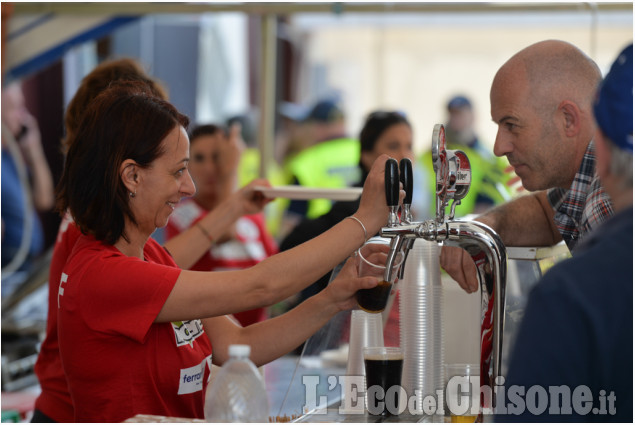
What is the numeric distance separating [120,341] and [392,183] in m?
0.57

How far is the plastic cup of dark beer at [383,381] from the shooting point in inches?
60.0

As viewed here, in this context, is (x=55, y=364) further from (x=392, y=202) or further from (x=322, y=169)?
(x=322, y=169)

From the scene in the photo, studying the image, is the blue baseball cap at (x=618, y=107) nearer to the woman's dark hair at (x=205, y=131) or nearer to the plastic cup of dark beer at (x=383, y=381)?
the plastic cup of dark beer at (x=383, y=381)

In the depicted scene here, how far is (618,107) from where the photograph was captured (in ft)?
3.29

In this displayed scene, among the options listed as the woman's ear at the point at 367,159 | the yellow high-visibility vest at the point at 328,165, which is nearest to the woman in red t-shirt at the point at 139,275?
the woman's ear at the point at 367,159

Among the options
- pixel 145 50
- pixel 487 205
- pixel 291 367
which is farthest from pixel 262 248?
pixel 145 50

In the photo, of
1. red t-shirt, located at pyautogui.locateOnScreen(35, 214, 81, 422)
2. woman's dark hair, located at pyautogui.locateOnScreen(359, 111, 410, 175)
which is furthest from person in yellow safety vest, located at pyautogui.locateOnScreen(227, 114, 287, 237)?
red t-shirt, located at pyautogui.locateOnScreen(35, 214, 81, 422)

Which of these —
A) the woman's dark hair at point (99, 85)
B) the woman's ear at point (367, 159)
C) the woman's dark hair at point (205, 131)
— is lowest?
the woman's ear at point (367, 159)

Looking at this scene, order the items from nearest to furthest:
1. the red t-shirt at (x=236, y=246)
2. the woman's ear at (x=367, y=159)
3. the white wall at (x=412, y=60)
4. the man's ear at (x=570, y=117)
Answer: the man's ear at (x=570, y=117) < the woman's ear at (x=367, y=159) < the red t-shirt at (x=236, y=246) < the white wall at (x=412, y=60)

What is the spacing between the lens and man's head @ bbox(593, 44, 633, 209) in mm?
995

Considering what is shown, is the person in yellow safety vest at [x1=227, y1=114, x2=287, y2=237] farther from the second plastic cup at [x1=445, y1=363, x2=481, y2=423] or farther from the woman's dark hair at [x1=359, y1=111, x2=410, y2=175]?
the second plastic cup at [x1=445, y1=363, x2=481, y2=423]

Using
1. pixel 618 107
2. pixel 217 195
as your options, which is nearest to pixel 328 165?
pixel 217 195

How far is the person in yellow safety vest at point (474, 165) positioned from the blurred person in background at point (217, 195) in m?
0.98

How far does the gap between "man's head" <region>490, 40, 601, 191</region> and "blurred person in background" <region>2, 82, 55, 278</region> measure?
10.2 ft
